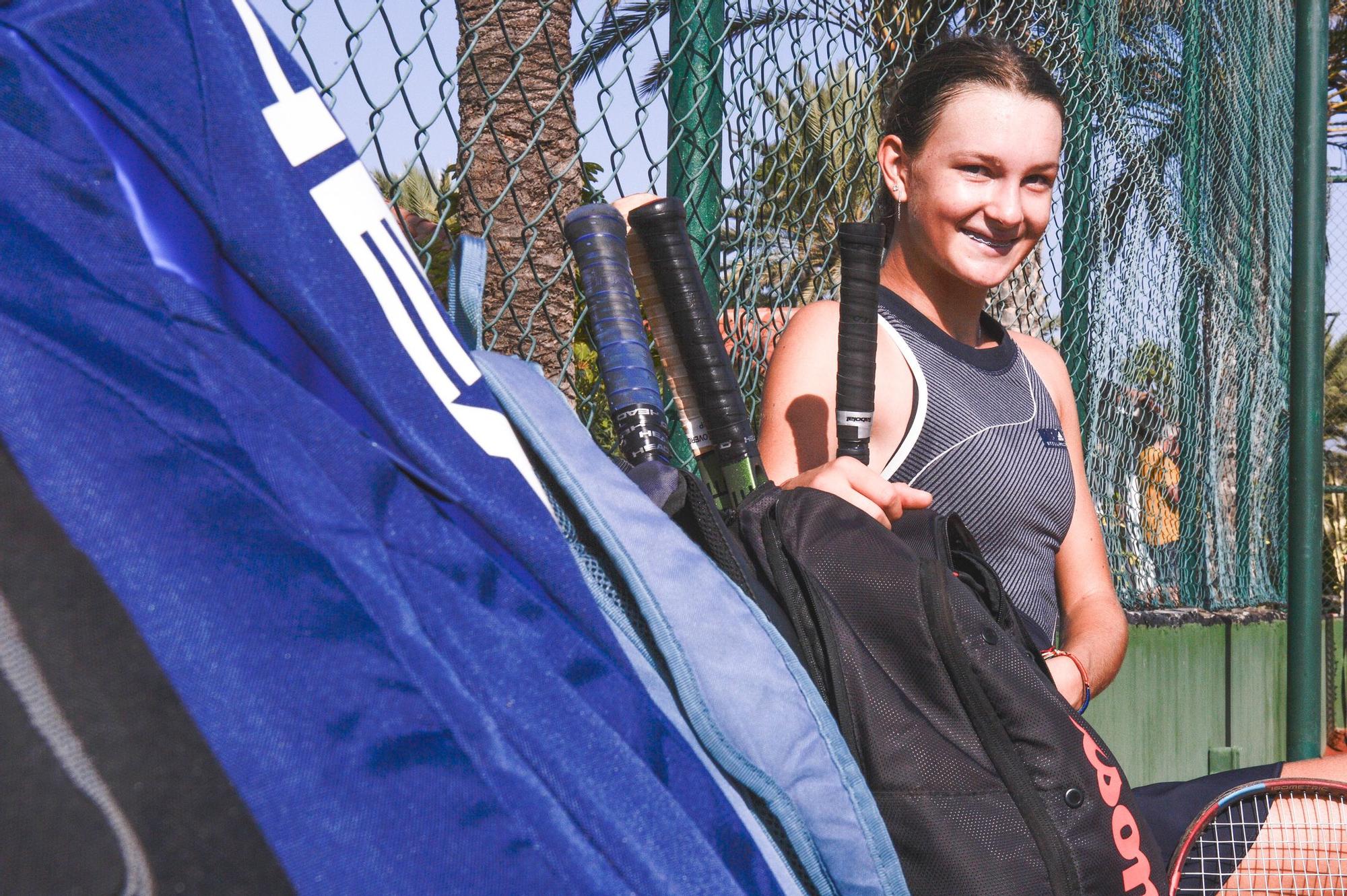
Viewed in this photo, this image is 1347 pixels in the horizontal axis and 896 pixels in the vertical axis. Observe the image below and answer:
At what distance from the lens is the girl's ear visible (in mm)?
2182

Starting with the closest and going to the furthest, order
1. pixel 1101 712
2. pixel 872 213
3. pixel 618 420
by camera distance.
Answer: pixel 618 420 → pixel 872 213 → pixel 1101 712

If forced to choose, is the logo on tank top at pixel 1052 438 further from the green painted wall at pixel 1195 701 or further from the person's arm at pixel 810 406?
the green painted wall at pixel 1195 701

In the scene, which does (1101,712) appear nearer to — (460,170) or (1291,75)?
(460,170)

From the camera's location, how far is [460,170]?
197 centimetres

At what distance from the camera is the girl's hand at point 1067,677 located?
1.75 m

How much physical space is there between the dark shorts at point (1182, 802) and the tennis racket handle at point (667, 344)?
0.90 m

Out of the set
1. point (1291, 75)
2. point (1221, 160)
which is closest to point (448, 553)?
point (1221, 160)

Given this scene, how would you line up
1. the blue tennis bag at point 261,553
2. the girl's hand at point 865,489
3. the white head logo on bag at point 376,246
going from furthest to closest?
the girl's hand at point 865,489
the white head logo on bag at point 376,246
the blue tennis bag at point 261,553

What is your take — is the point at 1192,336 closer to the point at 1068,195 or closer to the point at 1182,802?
the point at 1068,195

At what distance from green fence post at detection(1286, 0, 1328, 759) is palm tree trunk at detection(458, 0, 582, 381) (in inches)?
126

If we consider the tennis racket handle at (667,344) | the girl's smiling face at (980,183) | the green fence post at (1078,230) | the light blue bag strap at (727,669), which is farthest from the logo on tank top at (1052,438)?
the green fence post at (1078,230)

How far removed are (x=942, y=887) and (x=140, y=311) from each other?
0.81 m

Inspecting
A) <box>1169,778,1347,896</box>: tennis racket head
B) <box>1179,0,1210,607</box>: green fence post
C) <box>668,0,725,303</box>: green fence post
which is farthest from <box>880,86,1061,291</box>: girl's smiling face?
<box>1179,0,1210,607</box>: green fence post

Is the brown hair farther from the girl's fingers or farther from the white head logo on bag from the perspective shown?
the white head logo on bag
